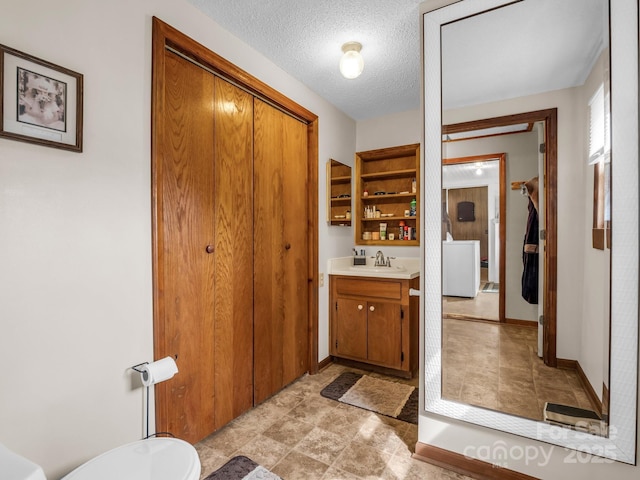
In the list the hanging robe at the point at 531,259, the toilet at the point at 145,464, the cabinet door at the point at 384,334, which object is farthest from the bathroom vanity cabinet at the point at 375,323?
the toilet at the point at 145,464

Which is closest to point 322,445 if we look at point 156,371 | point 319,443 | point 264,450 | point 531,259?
point 319,443

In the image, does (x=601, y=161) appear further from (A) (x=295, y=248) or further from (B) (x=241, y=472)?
(B) (x=241, y=472)

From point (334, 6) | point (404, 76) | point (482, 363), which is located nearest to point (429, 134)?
point (334, 6)

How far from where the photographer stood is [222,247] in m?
2.04

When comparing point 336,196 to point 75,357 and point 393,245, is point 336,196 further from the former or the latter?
point 75,357

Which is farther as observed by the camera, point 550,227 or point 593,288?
point 550,227

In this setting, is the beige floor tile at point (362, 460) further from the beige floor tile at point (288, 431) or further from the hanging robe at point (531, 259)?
the hanging robe at point (531, 259)

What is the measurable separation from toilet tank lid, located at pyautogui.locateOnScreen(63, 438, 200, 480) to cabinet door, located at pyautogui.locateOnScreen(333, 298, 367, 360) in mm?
1944

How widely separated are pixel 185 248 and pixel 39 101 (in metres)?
0.88

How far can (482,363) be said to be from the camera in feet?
5.60

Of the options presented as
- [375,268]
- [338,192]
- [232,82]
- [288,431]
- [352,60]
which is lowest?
[288,431]

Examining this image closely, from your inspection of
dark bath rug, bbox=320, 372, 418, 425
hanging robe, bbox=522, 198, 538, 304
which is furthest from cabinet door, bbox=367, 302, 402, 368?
hanging robe, bbox=522, 198, 538, 304

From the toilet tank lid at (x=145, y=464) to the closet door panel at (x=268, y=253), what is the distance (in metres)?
1.15

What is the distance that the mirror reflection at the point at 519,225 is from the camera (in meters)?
1.43
